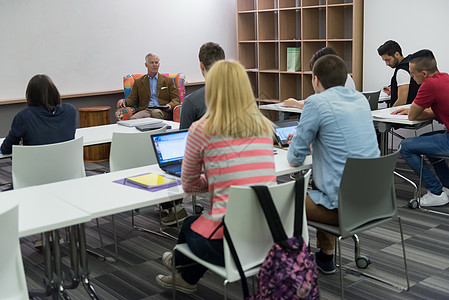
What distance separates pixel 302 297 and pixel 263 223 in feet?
1.21

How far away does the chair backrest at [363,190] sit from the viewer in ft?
9.16

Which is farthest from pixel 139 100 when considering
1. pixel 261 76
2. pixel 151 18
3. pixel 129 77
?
pixel 261 76

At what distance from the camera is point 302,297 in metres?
2.29

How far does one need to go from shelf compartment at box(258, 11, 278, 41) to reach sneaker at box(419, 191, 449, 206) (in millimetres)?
4387

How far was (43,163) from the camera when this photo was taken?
354 centimetres

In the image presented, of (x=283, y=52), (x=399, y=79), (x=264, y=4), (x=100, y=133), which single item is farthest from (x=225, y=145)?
(x=264, y=4)

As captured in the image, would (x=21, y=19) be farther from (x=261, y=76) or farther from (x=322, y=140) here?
(x=322, y=140)

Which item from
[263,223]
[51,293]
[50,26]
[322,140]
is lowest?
Result: [51,293]

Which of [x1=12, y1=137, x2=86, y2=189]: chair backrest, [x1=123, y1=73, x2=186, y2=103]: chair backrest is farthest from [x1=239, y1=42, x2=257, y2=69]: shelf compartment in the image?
[x1=12, y1=137, x2=86, y2=189]: chair backrest

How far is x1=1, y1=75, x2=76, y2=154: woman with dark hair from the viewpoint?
3.80 metres

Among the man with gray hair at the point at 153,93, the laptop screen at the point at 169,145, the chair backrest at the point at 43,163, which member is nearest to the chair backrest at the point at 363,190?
the laptop screen at the point at 169,145

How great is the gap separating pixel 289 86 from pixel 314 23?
1.01m

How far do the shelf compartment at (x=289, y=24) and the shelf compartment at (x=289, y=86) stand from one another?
0.57 m

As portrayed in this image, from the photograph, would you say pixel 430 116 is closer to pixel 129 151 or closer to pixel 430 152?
pixel 430 152
